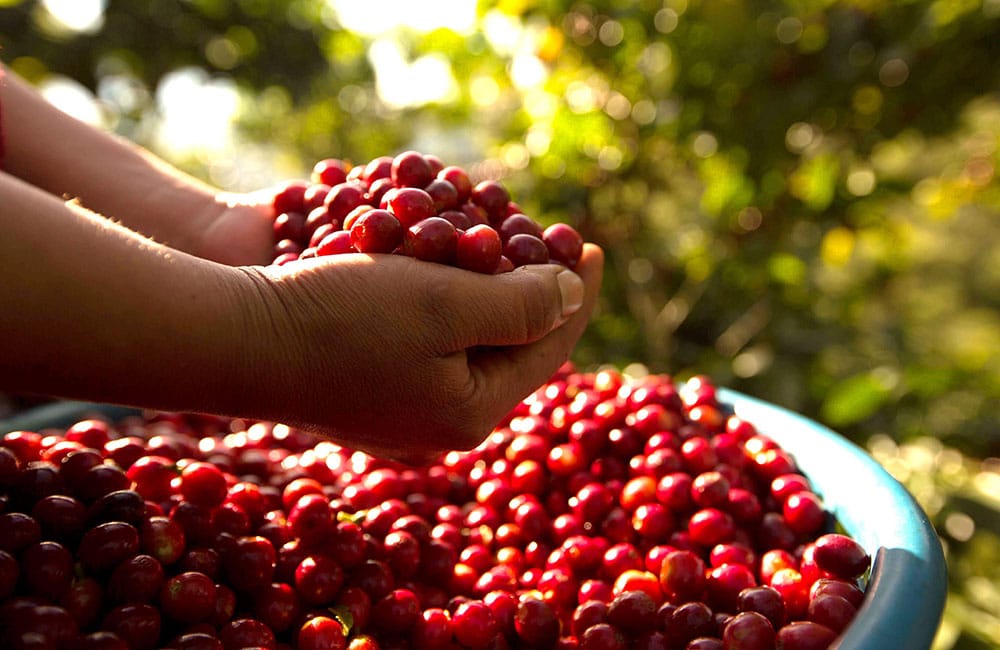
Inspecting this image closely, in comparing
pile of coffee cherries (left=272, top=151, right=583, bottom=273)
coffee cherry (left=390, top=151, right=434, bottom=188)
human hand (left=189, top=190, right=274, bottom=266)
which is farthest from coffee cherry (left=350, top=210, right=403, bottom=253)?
human hand (left=189, top=190, right=274, bottom=266)

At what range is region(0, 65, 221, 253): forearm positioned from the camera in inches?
67.3

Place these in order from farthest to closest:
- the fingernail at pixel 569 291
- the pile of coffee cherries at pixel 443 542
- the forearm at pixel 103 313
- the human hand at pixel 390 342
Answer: the fingernail at pixel 569 291 < the pile of coffee cherries at pixel 443 542 < the human hand at pixel 390 342 < the forearm at pixel 103 313

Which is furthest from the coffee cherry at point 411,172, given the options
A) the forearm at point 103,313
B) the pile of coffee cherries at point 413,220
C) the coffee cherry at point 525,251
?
the forearm at point 103,313

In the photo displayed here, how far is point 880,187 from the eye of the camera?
10.8 ft

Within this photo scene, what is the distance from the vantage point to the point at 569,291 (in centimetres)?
136

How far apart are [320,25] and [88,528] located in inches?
217

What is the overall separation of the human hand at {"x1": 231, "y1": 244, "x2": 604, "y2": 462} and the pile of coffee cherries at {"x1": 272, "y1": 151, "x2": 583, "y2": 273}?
0.07 m

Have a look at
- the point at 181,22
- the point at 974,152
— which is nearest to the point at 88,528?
the point at 974,152

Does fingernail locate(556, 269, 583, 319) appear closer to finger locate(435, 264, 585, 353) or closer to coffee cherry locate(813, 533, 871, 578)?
finger locate(435, 264, 585, 353)

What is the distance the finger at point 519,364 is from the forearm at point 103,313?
0.40 meters

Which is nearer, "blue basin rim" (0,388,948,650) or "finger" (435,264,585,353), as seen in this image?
"blue basin rim" (0,388,948,650)

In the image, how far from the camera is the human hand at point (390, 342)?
1101mm

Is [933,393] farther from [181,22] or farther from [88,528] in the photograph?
[181,22]

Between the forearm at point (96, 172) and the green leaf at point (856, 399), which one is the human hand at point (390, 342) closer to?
the forearm at point (96, 172)
